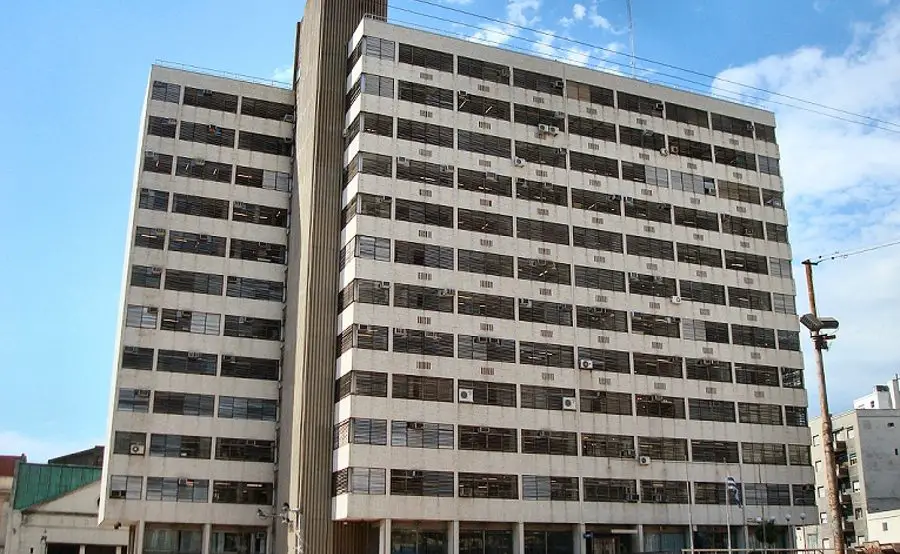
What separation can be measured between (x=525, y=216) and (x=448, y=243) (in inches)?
262

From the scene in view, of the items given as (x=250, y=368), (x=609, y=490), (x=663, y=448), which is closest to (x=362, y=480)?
(x=250, y=368)

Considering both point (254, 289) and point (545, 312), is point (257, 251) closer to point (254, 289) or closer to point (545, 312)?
point (254, 289)

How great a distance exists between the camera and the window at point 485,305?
64.9 m

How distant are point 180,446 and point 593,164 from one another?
36.1 m

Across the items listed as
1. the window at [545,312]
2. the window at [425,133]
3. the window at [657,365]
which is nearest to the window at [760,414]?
the window at [657,365]

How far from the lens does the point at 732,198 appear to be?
7669 centimetres

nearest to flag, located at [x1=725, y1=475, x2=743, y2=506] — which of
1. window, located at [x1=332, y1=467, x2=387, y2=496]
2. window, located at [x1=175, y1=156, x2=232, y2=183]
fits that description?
window, located at [x1=332, y1=467, x2=387, y2=496]

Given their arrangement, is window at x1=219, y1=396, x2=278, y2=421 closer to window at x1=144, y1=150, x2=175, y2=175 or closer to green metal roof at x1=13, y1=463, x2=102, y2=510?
window at x1=144, y1=150, x2=175, y2=175

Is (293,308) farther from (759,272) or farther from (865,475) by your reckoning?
(865,475)

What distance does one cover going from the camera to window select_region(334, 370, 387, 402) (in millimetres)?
60156

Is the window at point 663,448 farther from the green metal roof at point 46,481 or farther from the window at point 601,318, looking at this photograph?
the green metal roof at point 46,481

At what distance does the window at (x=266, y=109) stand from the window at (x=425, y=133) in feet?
40.5

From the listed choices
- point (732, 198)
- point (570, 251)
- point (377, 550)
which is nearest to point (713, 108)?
point (732, 198)

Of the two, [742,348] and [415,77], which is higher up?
[415,77]
